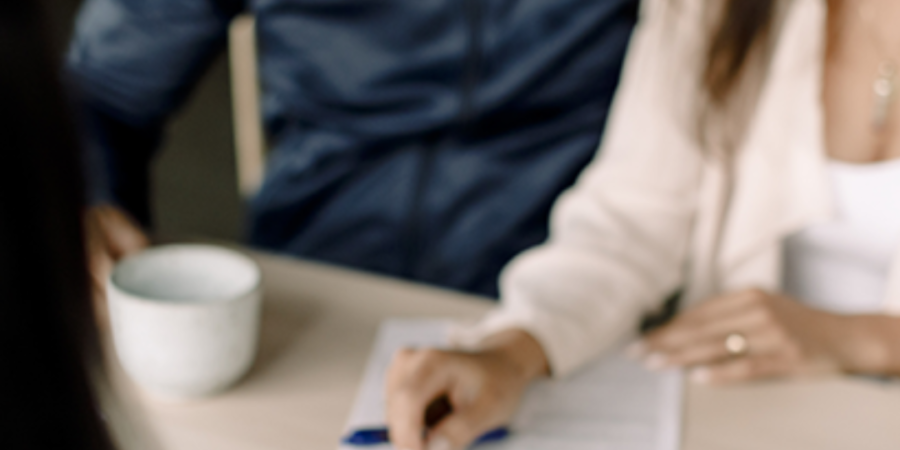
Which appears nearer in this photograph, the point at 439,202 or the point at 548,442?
the point at 548,442

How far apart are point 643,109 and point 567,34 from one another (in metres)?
0.13

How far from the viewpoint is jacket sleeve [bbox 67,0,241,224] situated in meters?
1.01

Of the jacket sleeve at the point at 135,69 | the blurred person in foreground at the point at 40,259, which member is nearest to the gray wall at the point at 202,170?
the jacket sleeve at the point at 135,69

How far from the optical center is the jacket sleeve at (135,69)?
3.32ft

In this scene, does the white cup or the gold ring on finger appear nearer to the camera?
the white cup

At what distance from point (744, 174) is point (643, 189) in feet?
0.39

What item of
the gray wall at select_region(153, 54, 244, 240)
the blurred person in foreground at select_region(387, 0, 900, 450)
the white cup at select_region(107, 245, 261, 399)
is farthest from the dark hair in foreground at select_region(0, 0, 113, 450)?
the gray wall at select_region(153, 54, 244, 240)

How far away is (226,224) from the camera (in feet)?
5.81

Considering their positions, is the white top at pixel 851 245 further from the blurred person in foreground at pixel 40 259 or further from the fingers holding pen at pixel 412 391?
the blurred person in foreground at pixel 40 259

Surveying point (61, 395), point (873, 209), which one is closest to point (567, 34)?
point (873, 209)

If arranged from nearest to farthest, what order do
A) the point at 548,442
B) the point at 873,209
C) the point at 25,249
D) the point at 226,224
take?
the point at 25,249 → the point at 548,442 → the point at 873,209 → the point at 226,224

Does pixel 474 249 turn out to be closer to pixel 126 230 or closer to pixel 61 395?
pixel 126 230

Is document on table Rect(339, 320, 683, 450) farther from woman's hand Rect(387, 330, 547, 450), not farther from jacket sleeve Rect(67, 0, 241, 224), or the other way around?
jacket sleeve Rect(67, 0, 241, 224)

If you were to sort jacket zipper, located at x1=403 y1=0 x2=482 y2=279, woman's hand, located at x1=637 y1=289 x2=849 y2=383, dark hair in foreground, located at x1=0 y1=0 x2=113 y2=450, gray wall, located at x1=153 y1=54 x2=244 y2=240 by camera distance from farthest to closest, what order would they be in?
gray wall, located at x1=153 y1=54 x2=244 y2=240, jacket zipper, located at x1=403 y1=0 x2=482 y2=279, woman's hand, located at x1=637 y1=289 x2=849 y2=383, dark hair in foreground, located at x1=0 y1=0 x2=113 y2=450
